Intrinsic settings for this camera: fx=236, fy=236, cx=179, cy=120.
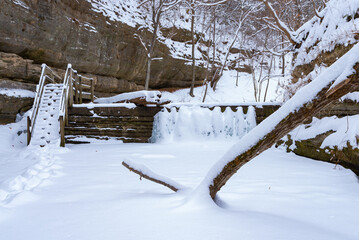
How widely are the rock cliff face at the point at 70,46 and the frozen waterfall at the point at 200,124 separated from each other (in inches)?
269

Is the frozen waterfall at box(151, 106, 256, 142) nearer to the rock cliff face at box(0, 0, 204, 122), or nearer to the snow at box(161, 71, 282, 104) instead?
the rock cliff face at box(0, 0, 204, 122)

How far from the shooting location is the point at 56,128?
7.59m

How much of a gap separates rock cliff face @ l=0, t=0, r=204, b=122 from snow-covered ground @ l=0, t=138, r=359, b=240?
9994 mm

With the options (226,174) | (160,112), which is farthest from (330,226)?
(160,112)

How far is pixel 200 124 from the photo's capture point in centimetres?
862

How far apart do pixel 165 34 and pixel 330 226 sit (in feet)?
67.1

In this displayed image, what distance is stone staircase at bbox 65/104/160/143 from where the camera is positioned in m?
8.53

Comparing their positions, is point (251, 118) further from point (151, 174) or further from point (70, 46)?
point (70, 46)

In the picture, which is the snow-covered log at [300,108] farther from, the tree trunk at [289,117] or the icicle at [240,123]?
the icicle at [240,123]

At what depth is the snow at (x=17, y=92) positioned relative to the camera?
399 inches

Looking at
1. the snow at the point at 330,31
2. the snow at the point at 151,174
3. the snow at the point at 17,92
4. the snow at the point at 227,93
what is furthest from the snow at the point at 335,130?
the snow at the point at 227,93

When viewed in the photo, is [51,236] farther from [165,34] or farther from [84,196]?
[165,34]

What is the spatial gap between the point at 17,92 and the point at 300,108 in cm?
1216

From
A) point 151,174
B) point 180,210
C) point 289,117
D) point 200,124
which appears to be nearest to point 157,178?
point 151,174
